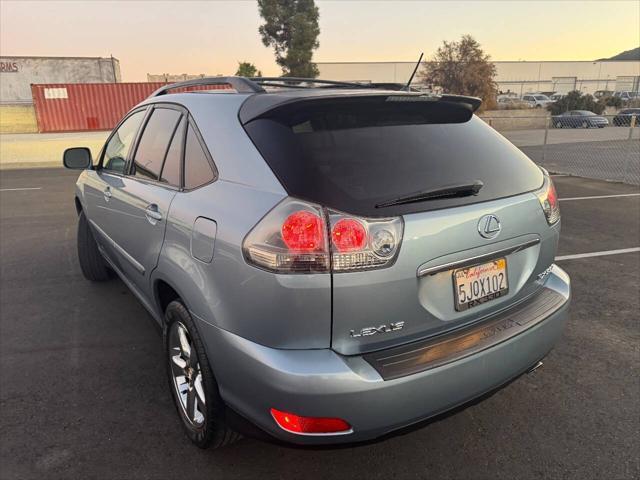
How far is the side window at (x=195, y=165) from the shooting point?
219 cm

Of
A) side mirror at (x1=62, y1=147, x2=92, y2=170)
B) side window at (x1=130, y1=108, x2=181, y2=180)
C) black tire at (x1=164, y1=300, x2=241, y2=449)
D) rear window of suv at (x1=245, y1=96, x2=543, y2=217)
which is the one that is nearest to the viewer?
rear window of suv at (x1=245, y1=96, x2=543, y2=217)

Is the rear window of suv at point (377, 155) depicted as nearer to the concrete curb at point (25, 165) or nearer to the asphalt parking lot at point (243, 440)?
the asphalt parking lot at point (243, 440)

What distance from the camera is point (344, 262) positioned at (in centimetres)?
171

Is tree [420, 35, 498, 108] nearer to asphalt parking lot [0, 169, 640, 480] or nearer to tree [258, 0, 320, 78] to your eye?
tree [258, 0, 320, 78]

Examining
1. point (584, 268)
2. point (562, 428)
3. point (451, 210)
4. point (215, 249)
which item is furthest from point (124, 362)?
point (584, 268)

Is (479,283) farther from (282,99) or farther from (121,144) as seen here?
(121,144)

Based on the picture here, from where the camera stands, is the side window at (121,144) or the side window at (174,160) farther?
the side window at (121,144)

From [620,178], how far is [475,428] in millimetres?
→ 10161

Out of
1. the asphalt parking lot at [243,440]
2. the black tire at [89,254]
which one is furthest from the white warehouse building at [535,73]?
the asphalt parking lot at [243,440]

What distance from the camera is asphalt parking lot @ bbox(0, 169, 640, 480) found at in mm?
2295

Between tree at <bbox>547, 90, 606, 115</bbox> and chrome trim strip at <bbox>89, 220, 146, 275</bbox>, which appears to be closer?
chrome trim strip at <bbox>89, 220, 146, 275</bbox>

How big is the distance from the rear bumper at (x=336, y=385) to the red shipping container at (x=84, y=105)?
23.5 m

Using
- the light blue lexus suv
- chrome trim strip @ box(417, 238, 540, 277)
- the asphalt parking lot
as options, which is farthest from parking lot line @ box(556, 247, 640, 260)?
chrome trim strip @ box(417, 238, 540, 277)

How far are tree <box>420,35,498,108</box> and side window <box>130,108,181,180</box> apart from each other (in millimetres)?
30951
